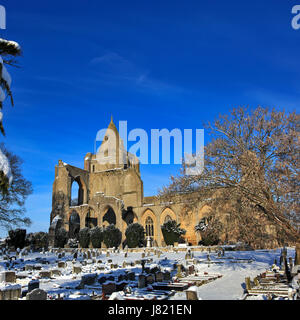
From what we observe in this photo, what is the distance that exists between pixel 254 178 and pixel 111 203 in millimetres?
31758

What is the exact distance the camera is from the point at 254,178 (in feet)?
36.8

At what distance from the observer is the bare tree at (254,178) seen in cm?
1086

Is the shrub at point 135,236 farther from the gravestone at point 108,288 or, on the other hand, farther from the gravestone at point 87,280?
the gravestone at point 108,288

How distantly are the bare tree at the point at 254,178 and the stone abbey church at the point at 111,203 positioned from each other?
1900 cm

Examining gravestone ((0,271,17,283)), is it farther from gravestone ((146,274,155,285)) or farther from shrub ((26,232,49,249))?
shrub ((26,232,49,249))

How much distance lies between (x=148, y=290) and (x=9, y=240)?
29.9 metres

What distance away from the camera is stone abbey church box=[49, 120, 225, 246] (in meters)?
38.8

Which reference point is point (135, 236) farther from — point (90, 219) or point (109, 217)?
point (90, 219)

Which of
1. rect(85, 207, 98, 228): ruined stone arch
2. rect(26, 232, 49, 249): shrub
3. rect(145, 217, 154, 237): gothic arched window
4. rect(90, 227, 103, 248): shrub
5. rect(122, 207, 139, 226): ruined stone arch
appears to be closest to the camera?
rect(90, 227, 103, 248): shrub

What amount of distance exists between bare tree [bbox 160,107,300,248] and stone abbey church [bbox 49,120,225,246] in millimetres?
19004

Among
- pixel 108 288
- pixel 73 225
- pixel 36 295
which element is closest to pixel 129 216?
pixel 73 225

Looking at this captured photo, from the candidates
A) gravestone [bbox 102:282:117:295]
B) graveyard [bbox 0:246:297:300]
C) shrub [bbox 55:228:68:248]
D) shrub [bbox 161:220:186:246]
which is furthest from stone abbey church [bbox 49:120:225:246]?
gravestone [bbox 102:282:117:295]
